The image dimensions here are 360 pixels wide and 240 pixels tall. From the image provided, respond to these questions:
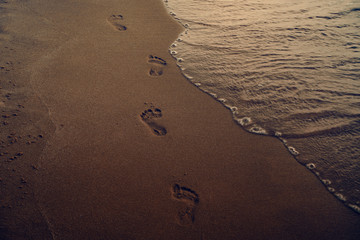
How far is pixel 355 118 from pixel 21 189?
4.59m

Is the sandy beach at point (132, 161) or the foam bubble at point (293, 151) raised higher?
the foam bubble at point (293, 151)

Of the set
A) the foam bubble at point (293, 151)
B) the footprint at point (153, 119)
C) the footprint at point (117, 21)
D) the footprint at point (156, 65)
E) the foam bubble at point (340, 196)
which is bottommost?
the footprint at point (153, 119)

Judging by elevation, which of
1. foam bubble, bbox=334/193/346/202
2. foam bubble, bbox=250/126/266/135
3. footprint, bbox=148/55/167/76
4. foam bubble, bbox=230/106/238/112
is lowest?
foam bubble, bbox=334/193/346/202

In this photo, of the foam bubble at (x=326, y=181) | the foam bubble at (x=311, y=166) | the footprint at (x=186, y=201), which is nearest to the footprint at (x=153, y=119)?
the footprint at (x=186, y=201)

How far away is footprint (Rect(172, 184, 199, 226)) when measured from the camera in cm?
241

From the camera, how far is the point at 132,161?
2857mm

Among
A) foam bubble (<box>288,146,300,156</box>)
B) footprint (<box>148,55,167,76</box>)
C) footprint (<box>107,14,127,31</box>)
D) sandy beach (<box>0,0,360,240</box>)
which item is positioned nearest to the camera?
sandy beach (<box>0,0,360,240</box>)

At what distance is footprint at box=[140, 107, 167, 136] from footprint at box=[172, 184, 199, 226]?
2.80 ft

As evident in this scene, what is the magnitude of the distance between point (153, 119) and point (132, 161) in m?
0.75

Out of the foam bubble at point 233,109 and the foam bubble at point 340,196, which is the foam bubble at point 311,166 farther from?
the foam bubble at point 233,109

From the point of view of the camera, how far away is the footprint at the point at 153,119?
3192 mm

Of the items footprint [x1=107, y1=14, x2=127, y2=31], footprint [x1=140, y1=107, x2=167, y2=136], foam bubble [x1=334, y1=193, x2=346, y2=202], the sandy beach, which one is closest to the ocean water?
foam bubble [x1=334, y1=193, x2=346, y2=202]

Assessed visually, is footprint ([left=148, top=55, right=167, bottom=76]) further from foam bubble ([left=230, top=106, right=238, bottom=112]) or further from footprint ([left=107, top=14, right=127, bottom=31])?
foam bubble ([left=230, top=106, right=238, bottom=112])

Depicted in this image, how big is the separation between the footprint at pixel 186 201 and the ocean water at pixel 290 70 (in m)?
1.36
